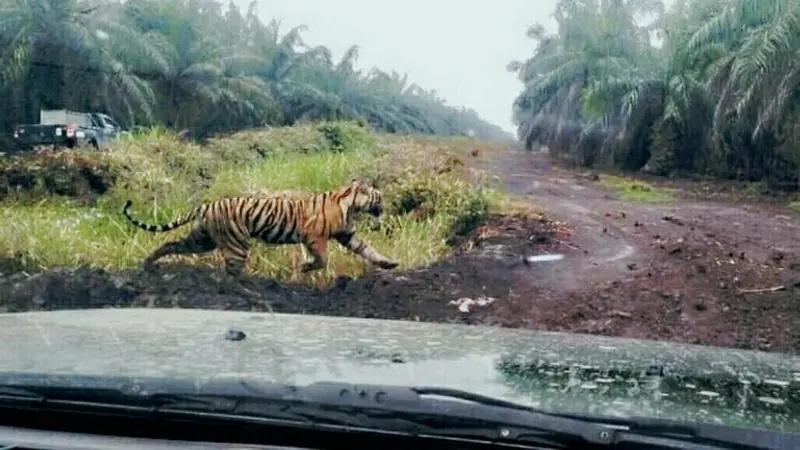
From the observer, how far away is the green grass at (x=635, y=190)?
3479 millimetres

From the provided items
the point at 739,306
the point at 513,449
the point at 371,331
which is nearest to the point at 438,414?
the point at 513,449

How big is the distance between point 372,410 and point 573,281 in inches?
89.5

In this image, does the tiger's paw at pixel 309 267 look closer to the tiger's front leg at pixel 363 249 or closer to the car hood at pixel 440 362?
the tiger's front leg at pixel 363 249

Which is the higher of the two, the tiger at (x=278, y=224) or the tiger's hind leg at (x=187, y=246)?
the tiger at (x=278, y=224)

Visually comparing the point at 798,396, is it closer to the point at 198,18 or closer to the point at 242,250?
the point at 242,250

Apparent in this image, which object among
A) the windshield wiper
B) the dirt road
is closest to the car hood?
the windshield wiper

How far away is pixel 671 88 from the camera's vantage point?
3.45 metres

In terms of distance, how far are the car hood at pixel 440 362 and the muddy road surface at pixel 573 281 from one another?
118 cm

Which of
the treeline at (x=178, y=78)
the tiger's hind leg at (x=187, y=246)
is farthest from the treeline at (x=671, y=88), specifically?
the tiger's hind leg at (x=187, y=246)

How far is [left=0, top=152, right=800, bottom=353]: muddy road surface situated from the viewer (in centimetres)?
326

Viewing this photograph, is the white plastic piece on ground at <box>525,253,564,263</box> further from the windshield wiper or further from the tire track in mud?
the windshield wiper

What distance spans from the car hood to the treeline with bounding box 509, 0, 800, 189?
141 cm

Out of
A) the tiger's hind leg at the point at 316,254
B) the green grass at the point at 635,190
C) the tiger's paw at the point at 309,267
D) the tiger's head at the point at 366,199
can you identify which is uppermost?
the green grass at the point at 635,190

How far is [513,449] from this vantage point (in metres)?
1.17
